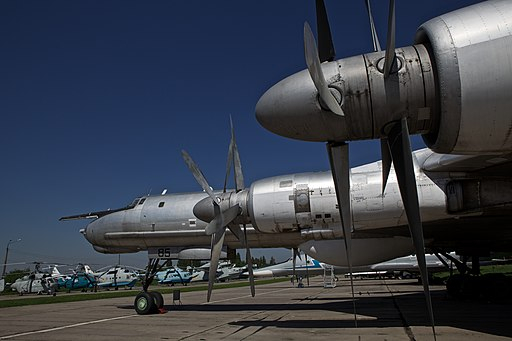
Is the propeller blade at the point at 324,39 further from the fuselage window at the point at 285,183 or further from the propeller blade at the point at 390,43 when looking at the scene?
the fuselage window at the point at 285,183

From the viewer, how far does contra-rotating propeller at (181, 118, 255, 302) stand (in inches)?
424

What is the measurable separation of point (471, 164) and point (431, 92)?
12.8ft

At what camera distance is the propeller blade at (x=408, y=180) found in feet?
17.6

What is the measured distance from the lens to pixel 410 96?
5543mm

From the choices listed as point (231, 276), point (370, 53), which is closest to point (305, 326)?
point (370, 53)

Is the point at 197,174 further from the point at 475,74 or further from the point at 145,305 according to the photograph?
the point at 475,74

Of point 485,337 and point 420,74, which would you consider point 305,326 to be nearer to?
point 485,337

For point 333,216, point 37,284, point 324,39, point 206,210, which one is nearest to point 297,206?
point 333,216

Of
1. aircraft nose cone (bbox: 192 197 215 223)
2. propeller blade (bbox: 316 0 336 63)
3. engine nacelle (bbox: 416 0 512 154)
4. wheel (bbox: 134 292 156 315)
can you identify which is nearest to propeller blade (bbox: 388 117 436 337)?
engine nacelle (bbox: 416 0 512 154)

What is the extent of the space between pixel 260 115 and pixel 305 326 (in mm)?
5350

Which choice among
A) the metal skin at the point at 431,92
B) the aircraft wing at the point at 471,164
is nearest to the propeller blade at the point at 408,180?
the metal skin at the point at 431,92

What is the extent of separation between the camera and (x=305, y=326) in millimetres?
9250

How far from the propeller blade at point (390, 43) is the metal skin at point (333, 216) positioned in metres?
4.14

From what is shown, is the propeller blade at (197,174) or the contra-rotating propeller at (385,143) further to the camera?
the propeller blade at (197,174)
